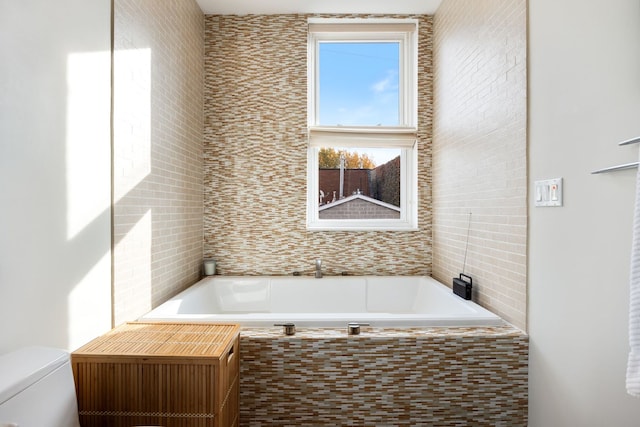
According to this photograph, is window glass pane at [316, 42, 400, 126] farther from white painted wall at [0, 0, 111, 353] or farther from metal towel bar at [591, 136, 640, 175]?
metal towel bar at [591, 136, 640, 175]

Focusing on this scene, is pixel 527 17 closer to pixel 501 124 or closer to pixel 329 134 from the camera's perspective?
pixel 501 124

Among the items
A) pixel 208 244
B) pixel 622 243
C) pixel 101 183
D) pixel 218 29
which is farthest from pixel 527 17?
pixel 208 244

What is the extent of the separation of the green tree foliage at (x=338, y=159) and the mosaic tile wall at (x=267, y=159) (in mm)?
213

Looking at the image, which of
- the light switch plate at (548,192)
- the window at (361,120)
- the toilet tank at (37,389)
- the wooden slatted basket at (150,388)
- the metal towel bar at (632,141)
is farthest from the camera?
the window at (361,120)

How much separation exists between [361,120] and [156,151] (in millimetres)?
1848

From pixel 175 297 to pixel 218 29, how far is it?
7.41 ft

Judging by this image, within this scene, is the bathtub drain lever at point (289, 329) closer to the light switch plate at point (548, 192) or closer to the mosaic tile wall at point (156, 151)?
the mosaic tile wall at point (156, 151)

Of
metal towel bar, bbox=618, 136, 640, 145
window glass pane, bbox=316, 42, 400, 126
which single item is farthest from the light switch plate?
window glass pane, bbox=316, 42, 400, 126

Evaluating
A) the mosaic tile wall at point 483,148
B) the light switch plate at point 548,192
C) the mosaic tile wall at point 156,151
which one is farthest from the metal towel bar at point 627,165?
the mosaic tile wall at point 156,151

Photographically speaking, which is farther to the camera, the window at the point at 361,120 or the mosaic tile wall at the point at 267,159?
the window at the point at 361,120

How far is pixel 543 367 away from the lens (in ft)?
6.32

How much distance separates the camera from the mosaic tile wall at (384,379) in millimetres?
2037

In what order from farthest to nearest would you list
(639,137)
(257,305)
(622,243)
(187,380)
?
(257,305)
(187,380)
(622,243)
(639,137)

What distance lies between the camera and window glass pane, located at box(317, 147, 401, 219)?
3725 millimetres
